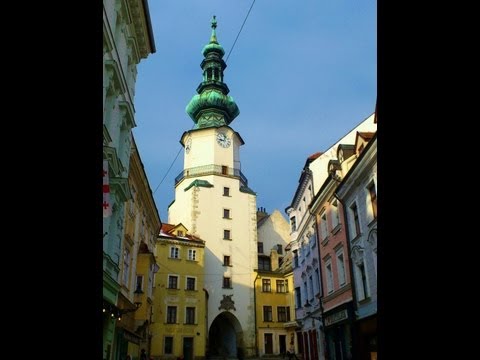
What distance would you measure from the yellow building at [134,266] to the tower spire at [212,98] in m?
27.1

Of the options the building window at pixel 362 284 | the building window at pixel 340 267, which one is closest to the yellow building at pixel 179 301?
the building window at pixel 340 267

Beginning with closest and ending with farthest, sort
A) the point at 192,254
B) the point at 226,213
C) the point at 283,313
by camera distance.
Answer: the point at 192,254 → the point at 283,313 → the point at 226,213

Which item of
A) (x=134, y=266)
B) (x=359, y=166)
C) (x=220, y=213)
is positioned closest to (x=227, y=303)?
(x=220, y=213)

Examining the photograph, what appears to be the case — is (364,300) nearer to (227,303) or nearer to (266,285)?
(227,303)

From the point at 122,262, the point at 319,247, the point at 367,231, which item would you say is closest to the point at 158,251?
the point at 319,247

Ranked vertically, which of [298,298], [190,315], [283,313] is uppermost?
[298,298]

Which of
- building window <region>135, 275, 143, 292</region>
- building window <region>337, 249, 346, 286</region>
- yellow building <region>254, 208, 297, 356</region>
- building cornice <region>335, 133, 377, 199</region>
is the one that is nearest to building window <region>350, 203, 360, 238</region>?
building cornice <region>335, 133, 377, 199</region>

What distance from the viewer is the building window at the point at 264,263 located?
49178 mm

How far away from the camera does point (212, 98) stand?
174 ft

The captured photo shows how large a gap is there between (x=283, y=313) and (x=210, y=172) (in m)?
16.5

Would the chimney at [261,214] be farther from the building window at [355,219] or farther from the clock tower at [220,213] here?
the building window at [355,219]
